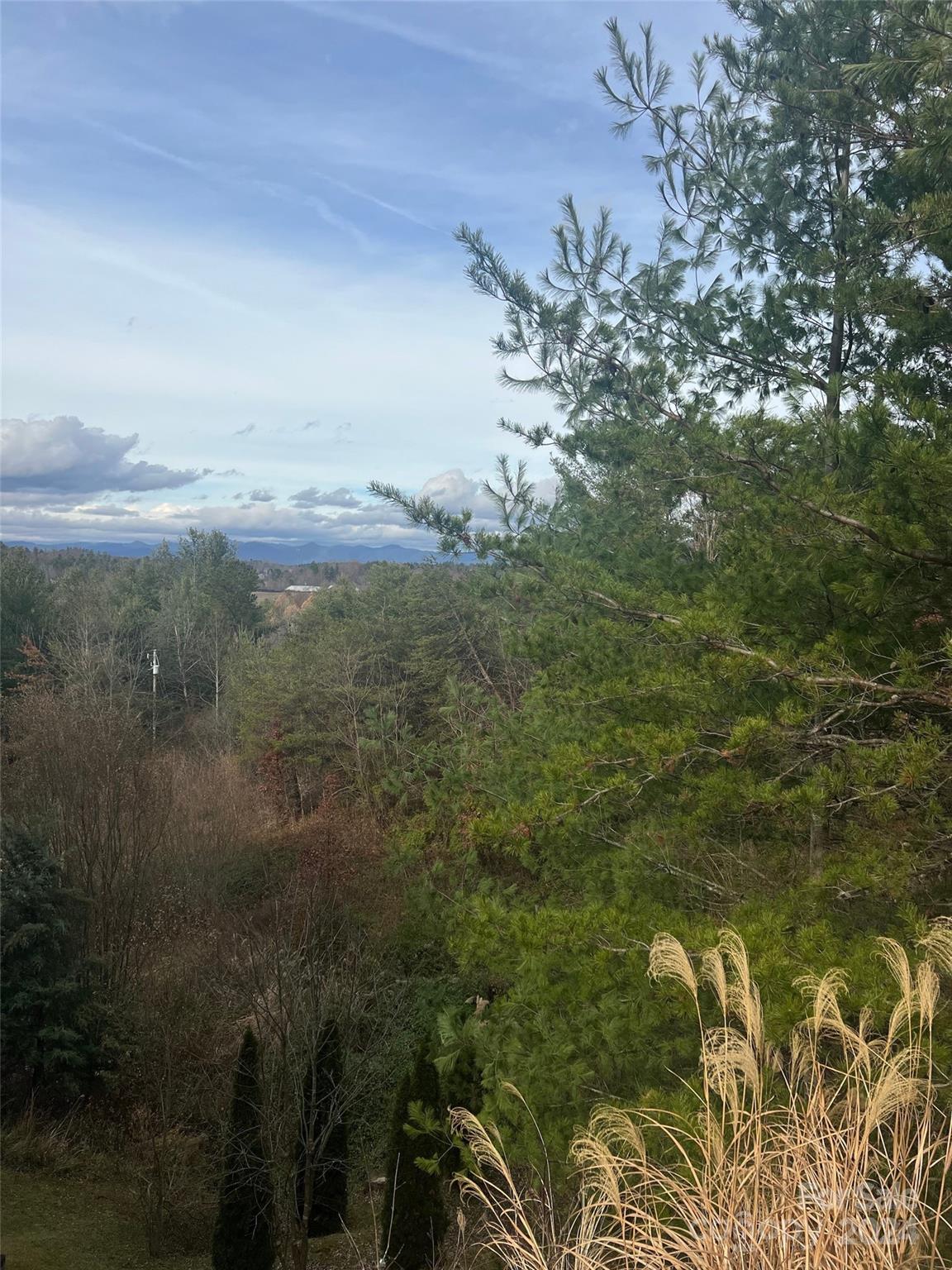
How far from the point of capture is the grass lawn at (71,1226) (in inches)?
428

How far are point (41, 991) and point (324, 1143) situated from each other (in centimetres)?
513

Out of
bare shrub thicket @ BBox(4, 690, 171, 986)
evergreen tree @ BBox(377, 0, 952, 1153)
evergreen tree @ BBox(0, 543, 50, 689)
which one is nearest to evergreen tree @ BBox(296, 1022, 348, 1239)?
evergreen tree @ BBox(377, 0, 952, 1153)

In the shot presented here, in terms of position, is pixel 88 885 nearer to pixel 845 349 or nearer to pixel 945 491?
pixel 845 349

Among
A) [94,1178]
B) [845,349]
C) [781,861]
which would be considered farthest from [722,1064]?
[94,1178]

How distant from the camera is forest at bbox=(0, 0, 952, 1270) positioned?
115 inches

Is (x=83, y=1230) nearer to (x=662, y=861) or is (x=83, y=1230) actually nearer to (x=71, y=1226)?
(x=71, y=1226)

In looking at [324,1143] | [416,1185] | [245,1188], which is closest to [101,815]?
[245,1188]

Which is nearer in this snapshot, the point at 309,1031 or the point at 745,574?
the point at 745,574

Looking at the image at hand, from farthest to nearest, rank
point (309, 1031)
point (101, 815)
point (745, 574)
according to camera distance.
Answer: point (101, 815) < point (309, 1031) < point (745, 574)

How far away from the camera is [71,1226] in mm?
11703

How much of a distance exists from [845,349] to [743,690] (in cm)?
362

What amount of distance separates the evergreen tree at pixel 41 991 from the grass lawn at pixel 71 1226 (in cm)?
139

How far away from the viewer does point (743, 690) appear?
617cm

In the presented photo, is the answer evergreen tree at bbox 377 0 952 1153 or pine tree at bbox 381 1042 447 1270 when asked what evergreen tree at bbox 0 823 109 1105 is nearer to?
pine tree at bbox 381 1042 447 1270
